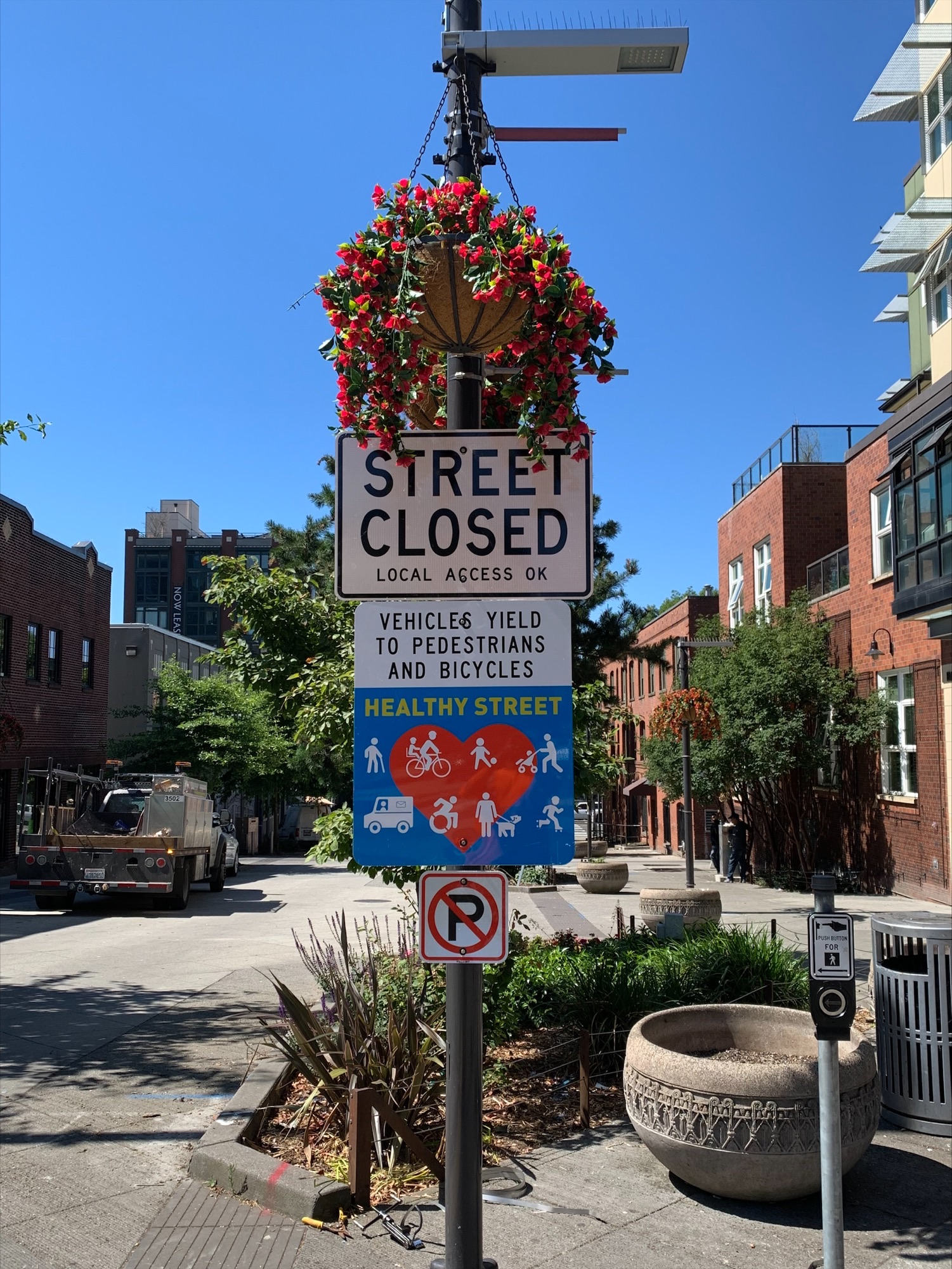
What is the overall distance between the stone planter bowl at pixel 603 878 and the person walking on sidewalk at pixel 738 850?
496cm

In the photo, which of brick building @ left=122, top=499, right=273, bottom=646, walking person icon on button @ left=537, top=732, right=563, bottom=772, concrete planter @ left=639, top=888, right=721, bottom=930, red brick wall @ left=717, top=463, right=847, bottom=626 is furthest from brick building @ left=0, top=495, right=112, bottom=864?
brick building @ left=122, top=499, right=273, bottom=646

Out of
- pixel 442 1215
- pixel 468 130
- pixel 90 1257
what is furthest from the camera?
pixel 442 1215

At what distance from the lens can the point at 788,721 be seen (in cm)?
2209

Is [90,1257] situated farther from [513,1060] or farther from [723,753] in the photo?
[723,753]

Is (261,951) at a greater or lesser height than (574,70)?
lesser

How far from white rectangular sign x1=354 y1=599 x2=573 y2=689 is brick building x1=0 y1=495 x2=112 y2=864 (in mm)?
21522

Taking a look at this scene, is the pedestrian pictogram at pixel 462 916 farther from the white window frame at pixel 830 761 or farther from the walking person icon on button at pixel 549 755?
the white window frame at pixel 830 761

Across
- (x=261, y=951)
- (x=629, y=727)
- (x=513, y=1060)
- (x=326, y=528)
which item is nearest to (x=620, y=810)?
(x=629, y=727)

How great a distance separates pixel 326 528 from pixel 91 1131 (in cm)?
3729

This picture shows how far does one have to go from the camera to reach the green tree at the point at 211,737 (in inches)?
1357

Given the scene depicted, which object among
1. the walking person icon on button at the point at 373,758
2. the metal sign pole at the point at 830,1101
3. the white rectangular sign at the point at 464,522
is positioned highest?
the white rectangular sign at the point at 464,522

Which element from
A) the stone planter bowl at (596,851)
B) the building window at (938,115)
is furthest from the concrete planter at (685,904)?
the stone planter bowl at (596,851)

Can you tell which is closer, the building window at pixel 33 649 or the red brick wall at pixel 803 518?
the red brick wall at pixel 803 518

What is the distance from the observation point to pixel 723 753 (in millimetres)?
22688
